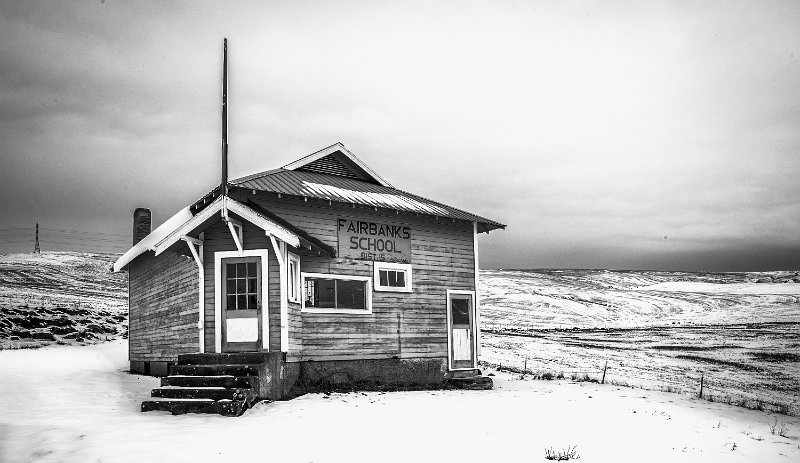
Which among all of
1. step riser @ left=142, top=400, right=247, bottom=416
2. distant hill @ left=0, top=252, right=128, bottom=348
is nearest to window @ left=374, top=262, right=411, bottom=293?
step riser @ left=142, top=400, right=247, bottom=416

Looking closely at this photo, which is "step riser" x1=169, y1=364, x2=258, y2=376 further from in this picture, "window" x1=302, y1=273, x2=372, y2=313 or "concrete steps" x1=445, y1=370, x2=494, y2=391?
"concrete steps" x1=445, y1=370, x2=494, y2=391

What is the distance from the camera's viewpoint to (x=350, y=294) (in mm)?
17234

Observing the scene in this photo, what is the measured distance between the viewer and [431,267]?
1889cm

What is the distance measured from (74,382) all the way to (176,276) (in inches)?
150

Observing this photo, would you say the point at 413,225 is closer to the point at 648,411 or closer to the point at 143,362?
the point at 648,411

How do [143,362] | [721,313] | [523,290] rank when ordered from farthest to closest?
[523,290] < [721,313] < [143,362]

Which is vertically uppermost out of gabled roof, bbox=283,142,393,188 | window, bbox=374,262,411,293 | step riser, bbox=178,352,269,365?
gabled roof, bbox=283,142,393,188

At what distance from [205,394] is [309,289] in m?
4.28

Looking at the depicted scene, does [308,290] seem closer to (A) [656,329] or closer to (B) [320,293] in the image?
(B) [320,293]

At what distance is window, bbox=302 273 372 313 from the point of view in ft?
54.1

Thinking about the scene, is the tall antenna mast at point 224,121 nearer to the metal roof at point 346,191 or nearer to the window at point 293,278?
the metal roof at point 346,191

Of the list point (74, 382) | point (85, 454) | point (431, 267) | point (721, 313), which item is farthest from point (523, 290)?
point (85, 454)

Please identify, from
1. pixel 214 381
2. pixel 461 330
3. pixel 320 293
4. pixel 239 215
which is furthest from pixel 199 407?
pixel 461 330

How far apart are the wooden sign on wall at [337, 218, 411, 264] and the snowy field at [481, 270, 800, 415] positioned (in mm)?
9262
